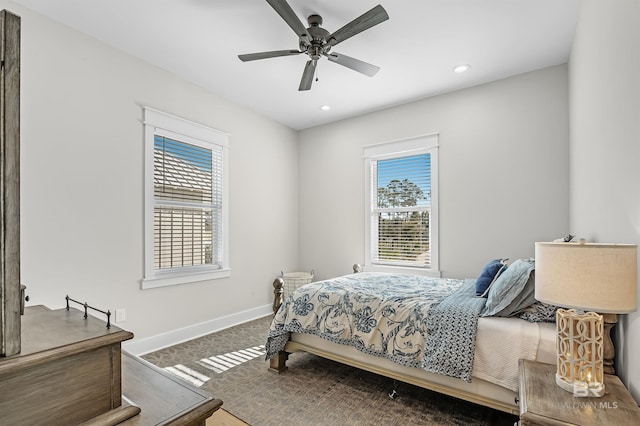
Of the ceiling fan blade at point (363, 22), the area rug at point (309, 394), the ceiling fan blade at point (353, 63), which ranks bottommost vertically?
the area rug at point (309, 394)

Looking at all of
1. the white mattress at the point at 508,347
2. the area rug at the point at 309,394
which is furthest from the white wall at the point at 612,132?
the area rug at the point at 309,394

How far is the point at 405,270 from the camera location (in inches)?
163

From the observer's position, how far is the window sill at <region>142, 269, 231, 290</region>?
3.20m

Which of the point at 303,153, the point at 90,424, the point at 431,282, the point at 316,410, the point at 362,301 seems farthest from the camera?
the point at 303,153

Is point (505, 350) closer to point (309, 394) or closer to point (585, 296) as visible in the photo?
point (585, 296)

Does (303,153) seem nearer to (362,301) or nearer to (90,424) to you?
(362,301)

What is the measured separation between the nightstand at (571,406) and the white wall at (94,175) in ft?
10.4

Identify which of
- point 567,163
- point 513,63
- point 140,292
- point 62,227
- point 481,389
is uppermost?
point 513,63

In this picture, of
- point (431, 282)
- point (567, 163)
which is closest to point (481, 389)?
point (431, 282)

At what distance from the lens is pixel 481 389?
6.37 ft

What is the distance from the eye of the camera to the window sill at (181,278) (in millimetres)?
3203

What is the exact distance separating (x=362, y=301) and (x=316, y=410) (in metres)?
0.78

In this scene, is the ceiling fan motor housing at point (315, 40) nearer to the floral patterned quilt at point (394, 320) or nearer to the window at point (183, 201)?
the window at point (183, 201)

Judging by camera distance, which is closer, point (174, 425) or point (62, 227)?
point (174, 425)
